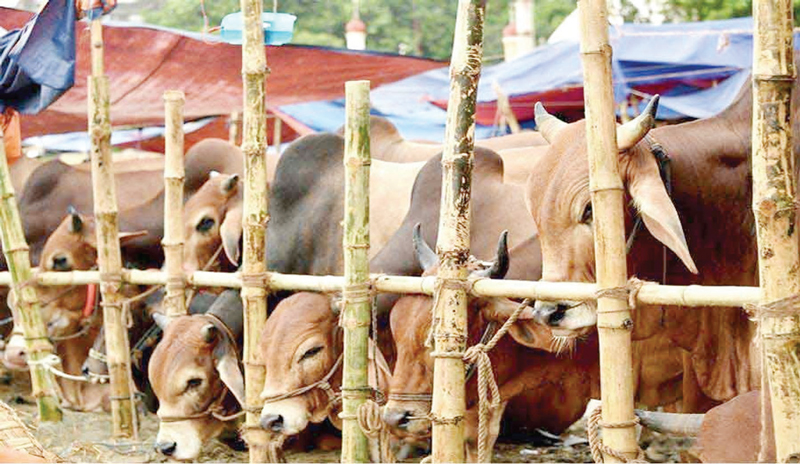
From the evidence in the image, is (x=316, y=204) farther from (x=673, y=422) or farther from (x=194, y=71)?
(x=673, y=422)

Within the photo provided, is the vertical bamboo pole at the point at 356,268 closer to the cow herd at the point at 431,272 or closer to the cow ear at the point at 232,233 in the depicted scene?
the cow herd at the point at 431,272

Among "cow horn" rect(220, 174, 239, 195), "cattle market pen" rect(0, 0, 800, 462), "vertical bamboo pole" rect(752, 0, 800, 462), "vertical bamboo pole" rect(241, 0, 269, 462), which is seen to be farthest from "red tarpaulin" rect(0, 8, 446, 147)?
"vertical bamboo pole" rect(752, 0, 800, 462)

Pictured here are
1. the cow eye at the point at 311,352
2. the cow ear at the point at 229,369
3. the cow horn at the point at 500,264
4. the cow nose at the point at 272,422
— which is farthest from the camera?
the cow ear at the point at 229,369

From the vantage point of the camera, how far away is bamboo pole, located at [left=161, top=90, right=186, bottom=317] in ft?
19.7

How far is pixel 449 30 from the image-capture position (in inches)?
993

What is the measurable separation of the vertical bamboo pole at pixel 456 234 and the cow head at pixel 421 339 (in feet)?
1.35

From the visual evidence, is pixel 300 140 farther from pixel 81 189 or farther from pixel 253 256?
pixel 81 189

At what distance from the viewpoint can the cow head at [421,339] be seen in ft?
15.8

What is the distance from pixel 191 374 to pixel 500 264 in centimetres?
214

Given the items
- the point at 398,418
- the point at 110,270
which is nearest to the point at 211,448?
the point at 110,270

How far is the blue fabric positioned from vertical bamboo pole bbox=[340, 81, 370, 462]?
2064 mm

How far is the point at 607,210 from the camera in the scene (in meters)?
3.69

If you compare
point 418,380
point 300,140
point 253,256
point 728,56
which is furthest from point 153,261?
point 728,56

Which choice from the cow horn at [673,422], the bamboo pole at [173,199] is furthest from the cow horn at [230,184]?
the cow horn at [673,422]
